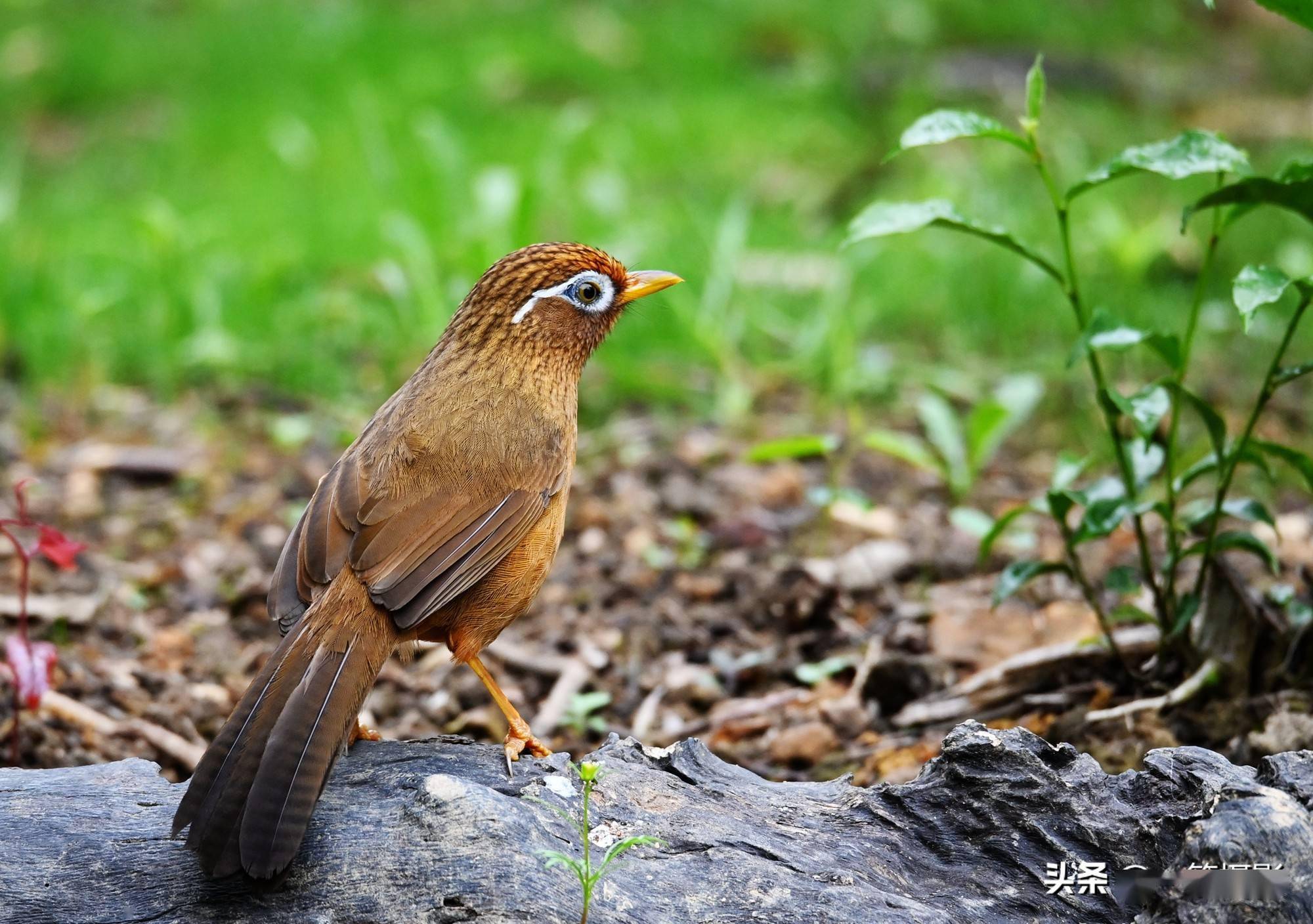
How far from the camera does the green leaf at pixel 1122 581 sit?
392cm

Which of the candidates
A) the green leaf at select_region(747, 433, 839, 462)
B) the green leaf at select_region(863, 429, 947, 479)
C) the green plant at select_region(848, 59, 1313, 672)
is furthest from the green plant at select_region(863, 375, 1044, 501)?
the green plant at select_region(848, 59, 1313, 672)

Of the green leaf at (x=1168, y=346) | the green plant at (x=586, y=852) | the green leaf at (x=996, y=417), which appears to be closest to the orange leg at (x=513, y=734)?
the green plant at (x=586, y=852)

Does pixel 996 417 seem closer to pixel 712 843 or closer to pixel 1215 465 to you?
pixel 1215 465

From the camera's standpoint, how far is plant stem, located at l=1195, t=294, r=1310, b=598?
3.38 m

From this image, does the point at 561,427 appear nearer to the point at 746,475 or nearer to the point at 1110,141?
the point at 746,475

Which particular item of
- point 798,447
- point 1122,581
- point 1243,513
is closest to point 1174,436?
point 1243,513

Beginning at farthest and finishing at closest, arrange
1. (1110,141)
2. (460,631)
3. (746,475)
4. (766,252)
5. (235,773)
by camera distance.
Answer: (1110,141) → (766,252) → (746,475) → (460,631) → (235,773)

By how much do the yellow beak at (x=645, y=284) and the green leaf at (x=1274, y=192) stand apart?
1718 millimetres

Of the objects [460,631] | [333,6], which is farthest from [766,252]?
[333,6]

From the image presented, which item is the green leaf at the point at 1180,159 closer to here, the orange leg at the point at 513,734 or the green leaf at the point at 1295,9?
the green leaf at the point at 1295,9

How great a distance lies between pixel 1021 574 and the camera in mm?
3957

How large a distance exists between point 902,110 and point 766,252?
2818mm

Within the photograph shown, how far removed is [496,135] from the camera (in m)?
11.1

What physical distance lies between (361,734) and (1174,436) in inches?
90.1
